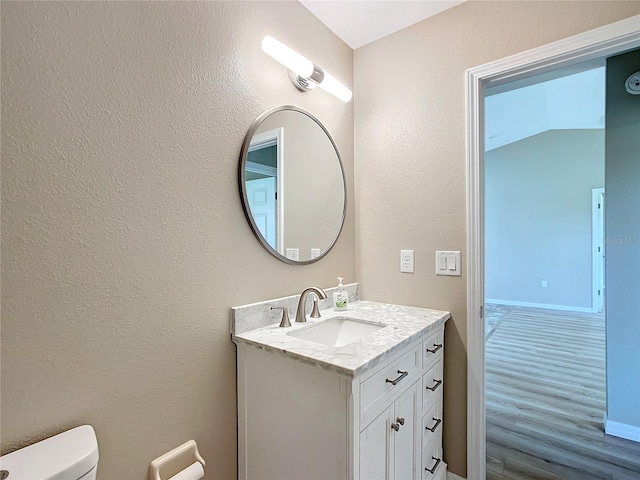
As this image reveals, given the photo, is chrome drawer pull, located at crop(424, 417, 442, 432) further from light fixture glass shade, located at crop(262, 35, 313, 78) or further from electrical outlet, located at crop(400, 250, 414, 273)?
light fixture glass shade, located at crop(262, 35, 313, 78)

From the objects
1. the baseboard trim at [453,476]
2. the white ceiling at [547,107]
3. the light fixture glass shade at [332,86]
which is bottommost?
the baseboard trim at [453,476]

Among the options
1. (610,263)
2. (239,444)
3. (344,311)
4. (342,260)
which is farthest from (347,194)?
(610,263)

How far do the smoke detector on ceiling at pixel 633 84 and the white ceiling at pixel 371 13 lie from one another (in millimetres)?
1342

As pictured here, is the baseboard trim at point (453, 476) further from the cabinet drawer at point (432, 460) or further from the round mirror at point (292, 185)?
the round mirror at point (292, 185)

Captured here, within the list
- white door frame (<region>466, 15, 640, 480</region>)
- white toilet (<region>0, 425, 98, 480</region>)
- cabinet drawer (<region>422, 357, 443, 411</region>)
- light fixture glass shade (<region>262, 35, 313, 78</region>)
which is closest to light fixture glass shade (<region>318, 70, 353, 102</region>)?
light fixture glass shade (<region>262, 35, 313, 78</region>)

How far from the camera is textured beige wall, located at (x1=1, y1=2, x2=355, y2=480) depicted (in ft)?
2.53

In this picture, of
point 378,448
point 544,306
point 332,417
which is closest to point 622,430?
point 378,448

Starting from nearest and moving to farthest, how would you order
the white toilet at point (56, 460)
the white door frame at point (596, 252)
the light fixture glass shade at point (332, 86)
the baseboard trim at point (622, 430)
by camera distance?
the white toilet at point (56, 460) → the light fixture glass shade at point (332, 86) → the baseboard trim at point (622, 430) → the white door frame at point (596, 252)

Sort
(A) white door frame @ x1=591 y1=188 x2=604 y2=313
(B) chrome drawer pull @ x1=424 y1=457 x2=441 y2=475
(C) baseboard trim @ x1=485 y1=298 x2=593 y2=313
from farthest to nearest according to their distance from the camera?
(C) baseboard trim @ x1=485 y1=298 x2=593 y2=313 → (A) white door frame @ x1=591 y1=188 x2=604 y2=313 → (B) chrome drawer pull @ x1=424 y1=457 x2=441 y2=475

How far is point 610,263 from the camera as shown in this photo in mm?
2006

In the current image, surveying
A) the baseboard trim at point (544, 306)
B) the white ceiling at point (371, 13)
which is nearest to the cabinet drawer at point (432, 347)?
the white ceiling at point (371, 13)

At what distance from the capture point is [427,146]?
1.65m

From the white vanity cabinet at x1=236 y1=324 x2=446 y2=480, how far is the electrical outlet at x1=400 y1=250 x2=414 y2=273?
0.41 metres

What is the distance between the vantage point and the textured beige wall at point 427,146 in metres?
1.47
